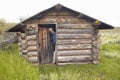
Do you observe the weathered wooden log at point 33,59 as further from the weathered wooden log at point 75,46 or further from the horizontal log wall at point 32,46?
the weathered wooden log at point 75,46

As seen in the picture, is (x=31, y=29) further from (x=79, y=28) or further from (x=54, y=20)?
(x=79, y=28)

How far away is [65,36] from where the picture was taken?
15836 mm

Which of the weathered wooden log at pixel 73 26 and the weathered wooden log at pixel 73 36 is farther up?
the weathered wooden log at pixel 73 26

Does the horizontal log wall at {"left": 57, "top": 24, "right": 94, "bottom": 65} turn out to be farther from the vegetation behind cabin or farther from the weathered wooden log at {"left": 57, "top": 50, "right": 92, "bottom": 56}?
the vegetation behind cabin

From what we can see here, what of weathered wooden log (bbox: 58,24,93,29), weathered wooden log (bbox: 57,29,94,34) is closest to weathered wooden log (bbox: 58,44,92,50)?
weathered wooden log (bbox: 57,29,94,34)

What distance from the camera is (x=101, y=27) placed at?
17.0 m

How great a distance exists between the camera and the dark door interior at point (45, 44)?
16.7m

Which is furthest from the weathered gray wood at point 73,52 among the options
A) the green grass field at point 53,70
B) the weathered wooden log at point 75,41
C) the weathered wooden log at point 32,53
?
the weathered wooden log at point 32,53

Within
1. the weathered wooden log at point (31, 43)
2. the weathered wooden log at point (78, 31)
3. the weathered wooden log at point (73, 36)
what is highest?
the weathered wooden log at point (78, 31)

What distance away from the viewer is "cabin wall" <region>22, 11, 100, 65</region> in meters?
15.8

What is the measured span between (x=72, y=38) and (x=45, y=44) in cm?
190

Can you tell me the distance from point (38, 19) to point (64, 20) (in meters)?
1.51

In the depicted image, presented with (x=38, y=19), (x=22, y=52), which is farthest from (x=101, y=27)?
(x=22, y=52)

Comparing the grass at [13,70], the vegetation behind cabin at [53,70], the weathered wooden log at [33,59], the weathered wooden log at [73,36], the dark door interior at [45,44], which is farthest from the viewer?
the dark door interior at [45,44]
